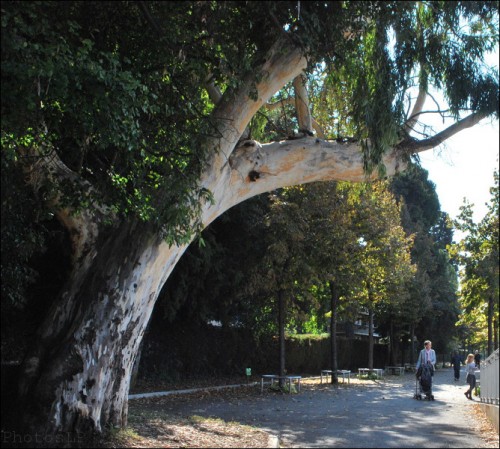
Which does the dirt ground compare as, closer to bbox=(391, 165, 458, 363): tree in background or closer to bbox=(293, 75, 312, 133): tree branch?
bbox=(293, 75, 312, 133): tree branch

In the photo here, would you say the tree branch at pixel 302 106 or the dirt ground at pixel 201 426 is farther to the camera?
the tree branch at pixel 302 106

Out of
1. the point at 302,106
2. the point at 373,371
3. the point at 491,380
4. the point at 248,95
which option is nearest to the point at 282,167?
the point at 248,95

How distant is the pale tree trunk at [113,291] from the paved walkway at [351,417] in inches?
116

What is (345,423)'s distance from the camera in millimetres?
11867

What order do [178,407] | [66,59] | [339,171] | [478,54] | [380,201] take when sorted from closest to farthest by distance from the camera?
1. [66,59]
2. [478,54]
3. [339,171]
4. [178,407]
5. [380,201]

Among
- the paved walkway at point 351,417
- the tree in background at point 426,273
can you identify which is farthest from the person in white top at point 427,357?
the tree in background at point 426,273

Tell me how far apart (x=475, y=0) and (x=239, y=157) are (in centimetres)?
499

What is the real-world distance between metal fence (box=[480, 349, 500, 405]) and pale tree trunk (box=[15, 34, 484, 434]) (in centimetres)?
547

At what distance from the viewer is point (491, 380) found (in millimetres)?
12422

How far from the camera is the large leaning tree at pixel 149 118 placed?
29.1 ft

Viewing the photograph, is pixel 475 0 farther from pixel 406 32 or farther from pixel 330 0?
pixel 330 0

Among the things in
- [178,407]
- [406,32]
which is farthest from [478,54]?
[178,407]

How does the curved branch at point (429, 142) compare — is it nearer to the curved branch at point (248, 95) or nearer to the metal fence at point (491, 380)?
the curved branch at point (248, 95)

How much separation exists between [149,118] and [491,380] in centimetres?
839
